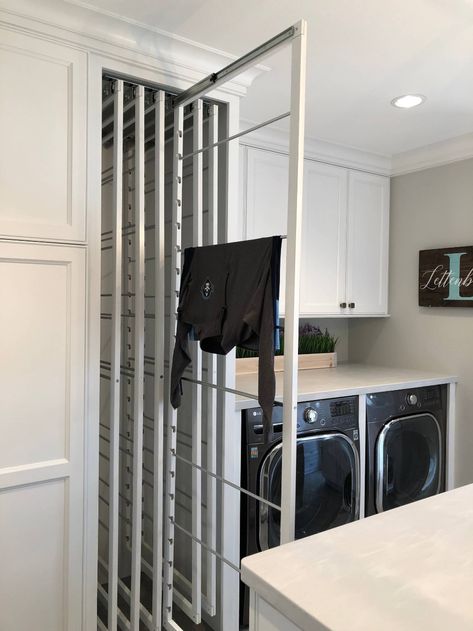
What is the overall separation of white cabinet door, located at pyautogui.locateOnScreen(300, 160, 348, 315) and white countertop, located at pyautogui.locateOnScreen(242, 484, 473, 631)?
1942 millimetres

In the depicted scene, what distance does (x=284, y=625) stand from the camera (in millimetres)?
899

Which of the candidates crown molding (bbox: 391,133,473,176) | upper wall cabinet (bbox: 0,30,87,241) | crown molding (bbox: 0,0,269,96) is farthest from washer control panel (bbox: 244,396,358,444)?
crown molding (bbox: 391,133,473,176)

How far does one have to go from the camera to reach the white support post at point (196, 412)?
75.0 inches

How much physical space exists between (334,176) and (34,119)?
6.29 ft

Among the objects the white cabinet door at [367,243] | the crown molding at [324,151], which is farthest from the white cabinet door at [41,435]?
the white cabinet door at [367,243]

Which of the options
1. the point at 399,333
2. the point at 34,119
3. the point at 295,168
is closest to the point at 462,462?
the point at 399,333

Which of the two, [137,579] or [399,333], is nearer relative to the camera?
[137,579]

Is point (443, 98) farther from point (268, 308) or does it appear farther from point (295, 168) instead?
point (268, 308)

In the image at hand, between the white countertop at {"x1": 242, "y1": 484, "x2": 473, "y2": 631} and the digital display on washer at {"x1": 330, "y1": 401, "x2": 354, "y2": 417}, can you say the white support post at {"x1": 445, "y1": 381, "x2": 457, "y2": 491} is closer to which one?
the digital display on washer at {"x1": 330, "y1": 401, "x2": 354, "y2": 417}

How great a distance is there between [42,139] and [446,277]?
2305mm

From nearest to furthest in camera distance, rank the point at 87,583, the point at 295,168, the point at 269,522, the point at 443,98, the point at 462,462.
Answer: the point at 295,168 < the point at 87,583 < the point at 269,522 < the point at 443,98 < the point at 462,462

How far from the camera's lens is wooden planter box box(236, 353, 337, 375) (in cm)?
292

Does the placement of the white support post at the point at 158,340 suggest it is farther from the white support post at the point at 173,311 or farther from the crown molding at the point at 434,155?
the crown molding at the point at 434,155

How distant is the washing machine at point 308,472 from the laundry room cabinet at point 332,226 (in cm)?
74
